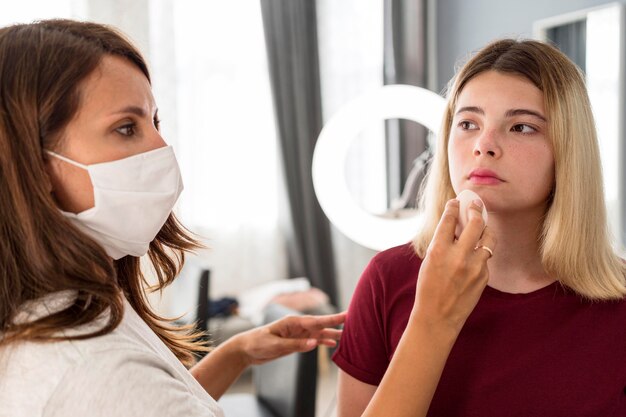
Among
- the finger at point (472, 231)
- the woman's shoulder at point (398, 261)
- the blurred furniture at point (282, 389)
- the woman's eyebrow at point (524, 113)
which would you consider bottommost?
the blurred furniture at point (282, 389)

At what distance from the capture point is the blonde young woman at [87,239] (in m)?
0.66

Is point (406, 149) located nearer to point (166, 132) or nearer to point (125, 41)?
point (166, 132)

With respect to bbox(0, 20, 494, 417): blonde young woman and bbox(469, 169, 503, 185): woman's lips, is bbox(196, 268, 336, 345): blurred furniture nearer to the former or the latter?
bbox(469, 169, 503, 185): woman's lips

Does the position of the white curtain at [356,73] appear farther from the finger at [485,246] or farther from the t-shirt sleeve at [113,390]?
the t-shirt sleeve at [113,390]

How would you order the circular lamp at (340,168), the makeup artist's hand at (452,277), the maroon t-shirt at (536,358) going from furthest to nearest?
1. the circular lamp at (340,168)
2. the maroon t-shirt at (536,358)
3. the makeup artist's hand at (452,277)

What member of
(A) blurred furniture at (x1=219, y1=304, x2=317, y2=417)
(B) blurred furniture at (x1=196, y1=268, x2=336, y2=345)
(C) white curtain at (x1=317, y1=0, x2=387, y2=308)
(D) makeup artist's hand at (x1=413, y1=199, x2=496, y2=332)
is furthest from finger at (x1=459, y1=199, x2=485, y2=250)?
(C) white curtain at (x1=317, y1=0, x2=387, y2=308)

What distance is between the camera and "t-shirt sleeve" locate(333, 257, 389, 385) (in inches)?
47.8

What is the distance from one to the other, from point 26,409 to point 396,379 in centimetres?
46

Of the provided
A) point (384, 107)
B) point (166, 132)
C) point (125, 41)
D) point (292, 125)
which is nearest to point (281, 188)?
point (292, 125)

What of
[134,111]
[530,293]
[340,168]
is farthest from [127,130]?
[340,168]

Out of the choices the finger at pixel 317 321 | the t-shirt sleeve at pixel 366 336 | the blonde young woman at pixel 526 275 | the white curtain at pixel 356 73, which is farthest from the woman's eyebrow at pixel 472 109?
the white curtain at pixel 356 73

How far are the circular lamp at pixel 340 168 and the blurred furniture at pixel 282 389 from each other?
0.44 m

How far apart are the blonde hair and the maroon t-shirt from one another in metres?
0.05

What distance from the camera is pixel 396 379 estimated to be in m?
0.83
